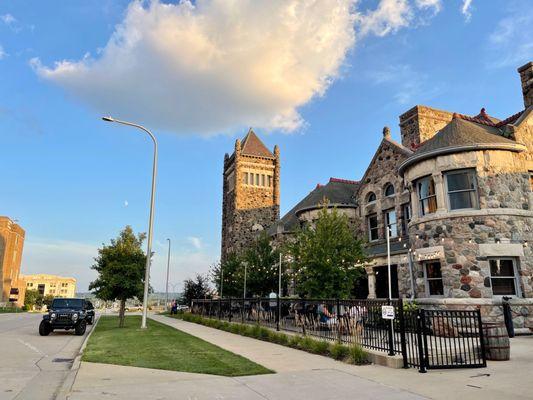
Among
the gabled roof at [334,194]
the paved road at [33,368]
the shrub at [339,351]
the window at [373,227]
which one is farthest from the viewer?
the gabled roof at [334,194]

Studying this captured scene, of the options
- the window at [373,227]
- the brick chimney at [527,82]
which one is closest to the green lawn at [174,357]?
the window at [373,227]

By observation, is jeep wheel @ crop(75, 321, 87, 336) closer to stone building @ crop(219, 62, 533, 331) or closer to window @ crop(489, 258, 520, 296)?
stone building @ crop(219, 62, 533, 331)

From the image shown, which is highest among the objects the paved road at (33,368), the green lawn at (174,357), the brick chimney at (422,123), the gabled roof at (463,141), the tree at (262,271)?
the brick chimney at (422,123)

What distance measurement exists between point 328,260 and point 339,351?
348 inches

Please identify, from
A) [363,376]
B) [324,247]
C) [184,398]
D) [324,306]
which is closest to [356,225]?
[324,247]

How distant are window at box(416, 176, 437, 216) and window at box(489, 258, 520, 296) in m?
3.22

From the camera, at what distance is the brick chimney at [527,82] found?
68.5 ft

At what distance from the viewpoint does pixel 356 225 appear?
29.6m

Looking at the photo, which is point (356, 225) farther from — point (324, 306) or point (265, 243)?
point (324, 306)

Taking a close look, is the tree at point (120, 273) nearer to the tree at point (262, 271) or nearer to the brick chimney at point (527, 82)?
the tree at point (262, 271)

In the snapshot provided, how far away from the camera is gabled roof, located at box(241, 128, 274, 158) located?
62209 mm

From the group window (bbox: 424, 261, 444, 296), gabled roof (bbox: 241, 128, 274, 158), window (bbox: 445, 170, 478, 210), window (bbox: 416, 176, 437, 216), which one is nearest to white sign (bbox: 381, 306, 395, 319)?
window (bbox: 424, 261, 444, 296)

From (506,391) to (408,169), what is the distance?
14120 millimetres

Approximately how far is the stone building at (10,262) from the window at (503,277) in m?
139
